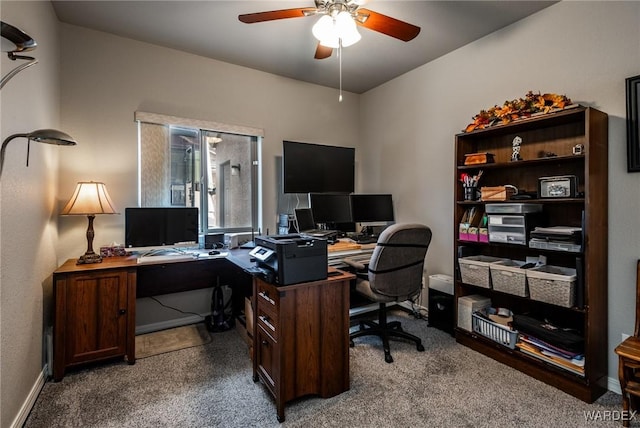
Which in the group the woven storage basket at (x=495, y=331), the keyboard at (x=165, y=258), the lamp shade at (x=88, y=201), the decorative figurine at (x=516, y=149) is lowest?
the woven storage basket at (x=495, y=331)

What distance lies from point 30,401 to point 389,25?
3.19 m

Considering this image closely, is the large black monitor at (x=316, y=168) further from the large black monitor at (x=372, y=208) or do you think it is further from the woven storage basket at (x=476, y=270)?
the woven storage basket at (x=476, y=270)

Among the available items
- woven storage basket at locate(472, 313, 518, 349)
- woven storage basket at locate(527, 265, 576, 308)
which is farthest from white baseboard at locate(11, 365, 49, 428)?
woven storage basket at locate(527, 265, 576, 308)

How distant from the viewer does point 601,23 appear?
2.07 m

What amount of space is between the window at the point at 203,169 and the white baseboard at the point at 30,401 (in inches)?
57.1

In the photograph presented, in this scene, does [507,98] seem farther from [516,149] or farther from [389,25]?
[389,25]

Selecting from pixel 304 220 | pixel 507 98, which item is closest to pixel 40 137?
pixel 304 220

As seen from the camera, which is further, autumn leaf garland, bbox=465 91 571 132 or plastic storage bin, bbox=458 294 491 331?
plastic storage bin, bbox=458 294 491 331

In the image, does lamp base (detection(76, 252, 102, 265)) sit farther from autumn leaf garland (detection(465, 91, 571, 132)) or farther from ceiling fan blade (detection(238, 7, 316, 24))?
autumn leaf garland (detection(465, 91, 571, 132))

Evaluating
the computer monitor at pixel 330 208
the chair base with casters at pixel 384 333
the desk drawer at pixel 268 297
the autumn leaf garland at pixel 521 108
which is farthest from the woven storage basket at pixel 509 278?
the desk drawer at pixel 268 297

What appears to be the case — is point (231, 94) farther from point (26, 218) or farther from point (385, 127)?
point (26, 218)

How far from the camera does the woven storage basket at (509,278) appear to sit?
2230mm

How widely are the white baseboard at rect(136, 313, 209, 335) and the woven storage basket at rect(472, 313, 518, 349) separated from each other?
2.57 metres

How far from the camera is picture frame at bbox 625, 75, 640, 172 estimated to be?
1909 mm
